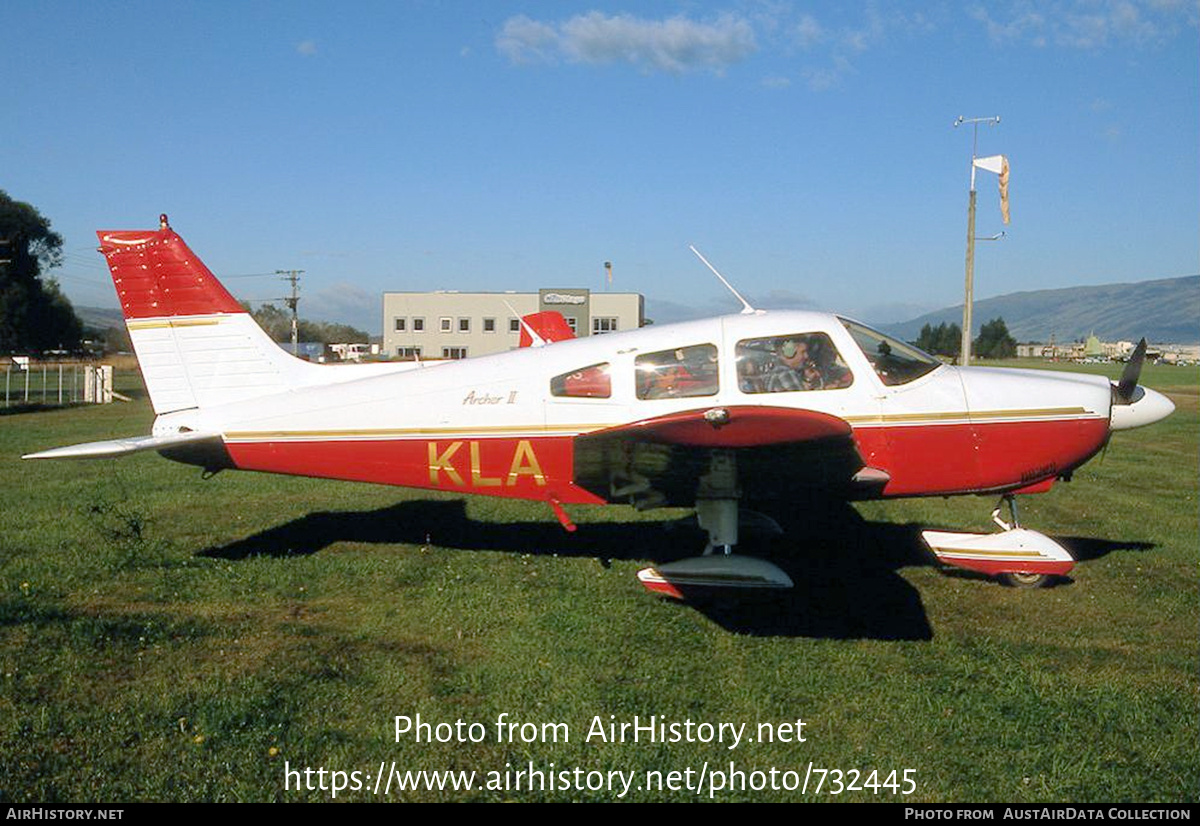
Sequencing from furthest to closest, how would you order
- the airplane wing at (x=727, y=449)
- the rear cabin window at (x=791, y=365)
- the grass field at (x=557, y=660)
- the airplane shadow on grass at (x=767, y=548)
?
the rear cabin window at (x=791, y=365) < the airplane shadow on grass at (x=767, y=548) < the airplane wing at (x=727, y=449) < the grass field at (x=557, y=660)

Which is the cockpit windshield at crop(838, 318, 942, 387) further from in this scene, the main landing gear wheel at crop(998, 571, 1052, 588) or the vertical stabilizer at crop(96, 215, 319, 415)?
the vertical stabilizer at crop(96, 215, 319, 415)

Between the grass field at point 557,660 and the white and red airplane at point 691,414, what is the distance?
2.06ft

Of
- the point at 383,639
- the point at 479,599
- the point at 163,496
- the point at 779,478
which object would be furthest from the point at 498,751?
the point at 163,496

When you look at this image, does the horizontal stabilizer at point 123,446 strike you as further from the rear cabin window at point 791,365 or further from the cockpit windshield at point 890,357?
the cockpit windshield at point 890,357

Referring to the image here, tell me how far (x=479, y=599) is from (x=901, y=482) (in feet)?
10.5

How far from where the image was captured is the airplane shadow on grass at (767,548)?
18.4 feet

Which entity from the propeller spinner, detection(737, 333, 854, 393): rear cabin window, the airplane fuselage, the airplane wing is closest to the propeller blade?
the propeller spinner

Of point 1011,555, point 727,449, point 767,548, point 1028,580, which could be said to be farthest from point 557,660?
point 1028,580

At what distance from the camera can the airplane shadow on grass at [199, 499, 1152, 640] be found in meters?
5.62

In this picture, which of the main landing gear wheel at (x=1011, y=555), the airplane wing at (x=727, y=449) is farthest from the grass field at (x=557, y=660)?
the airplane wing at (x=727, y=449)

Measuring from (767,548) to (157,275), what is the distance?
5864 mm

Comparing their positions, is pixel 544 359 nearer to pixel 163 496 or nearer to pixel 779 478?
pixel 779 478

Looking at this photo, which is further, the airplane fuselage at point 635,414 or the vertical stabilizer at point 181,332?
the vertical stabilizer at point 181,332

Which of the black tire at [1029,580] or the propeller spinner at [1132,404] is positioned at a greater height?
the propeller spinner at [1132,404]
